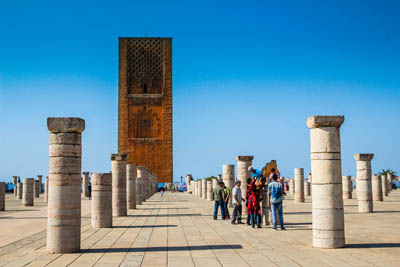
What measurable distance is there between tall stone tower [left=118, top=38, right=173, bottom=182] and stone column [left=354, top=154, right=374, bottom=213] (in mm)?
34962

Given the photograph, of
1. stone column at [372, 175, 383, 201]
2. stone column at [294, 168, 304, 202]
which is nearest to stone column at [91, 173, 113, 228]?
stone column at [294, 168, 304, 202]

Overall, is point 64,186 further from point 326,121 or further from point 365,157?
point 365,157

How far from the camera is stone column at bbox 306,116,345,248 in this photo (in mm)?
7191

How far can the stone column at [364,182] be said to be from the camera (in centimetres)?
1436

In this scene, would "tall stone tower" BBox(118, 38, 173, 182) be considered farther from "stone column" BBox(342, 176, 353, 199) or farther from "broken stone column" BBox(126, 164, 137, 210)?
"broken stone column" BBox(126, 164, 137, 210)

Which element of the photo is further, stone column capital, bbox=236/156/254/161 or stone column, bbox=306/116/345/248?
stone column capital, bbox=236/156/254/161

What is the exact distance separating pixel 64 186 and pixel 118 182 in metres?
6.59

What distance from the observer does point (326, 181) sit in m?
7.41

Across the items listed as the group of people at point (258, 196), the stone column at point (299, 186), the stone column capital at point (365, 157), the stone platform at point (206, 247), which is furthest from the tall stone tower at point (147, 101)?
the stone platform at point (206, 247)

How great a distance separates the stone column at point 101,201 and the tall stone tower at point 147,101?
3738cm

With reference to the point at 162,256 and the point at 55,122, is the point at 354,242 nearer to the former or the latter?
the point at 162,256

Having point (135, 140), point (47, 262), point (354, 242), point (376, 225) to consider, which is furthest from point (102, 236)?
point (135, 140)

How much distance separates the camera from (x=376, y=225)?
10344 mm

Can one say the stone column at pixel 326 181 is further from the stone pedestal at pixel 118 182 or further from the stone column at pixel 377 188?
the stone column at pixel 377 188
